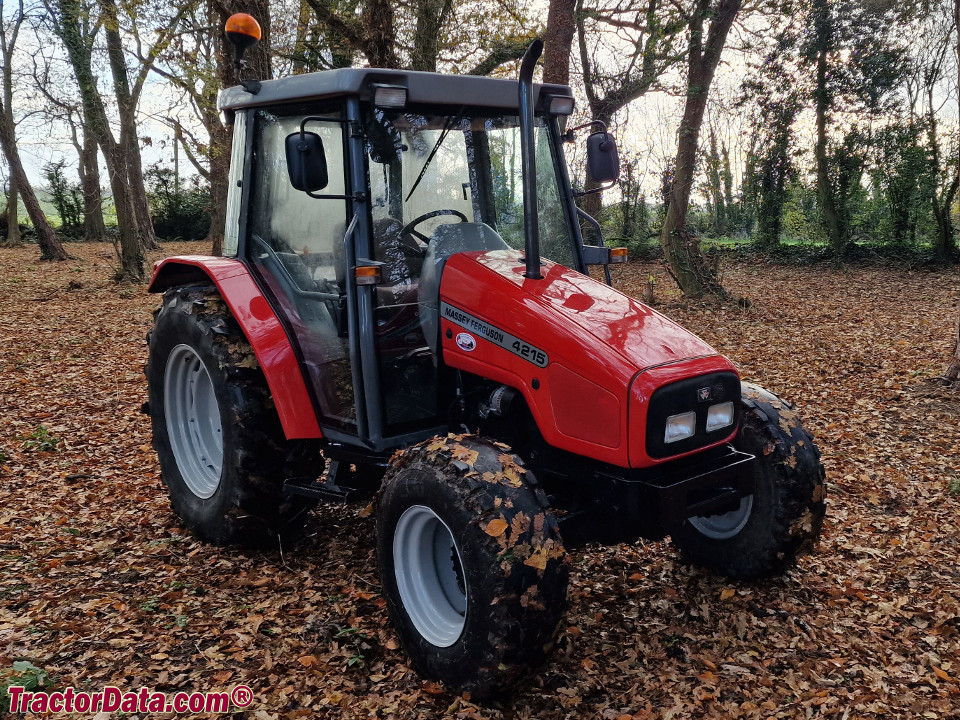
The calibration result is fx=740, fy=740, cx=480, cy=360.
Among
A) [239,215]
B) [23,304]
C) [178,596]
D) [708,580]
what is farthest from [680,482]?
[23,304]

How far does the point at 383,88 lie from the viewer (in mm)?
2979

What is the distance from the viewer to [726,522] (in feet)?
11.3

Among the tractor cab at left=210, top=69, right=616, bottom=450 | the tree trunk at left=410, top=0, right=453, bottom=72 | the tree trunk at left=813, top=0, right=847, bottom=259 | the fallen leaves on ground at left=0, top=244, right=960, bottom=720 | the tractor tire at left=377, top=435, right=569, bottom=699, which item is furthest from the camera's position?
the tree trunk at left=813, top=0, right=847, bottom=259

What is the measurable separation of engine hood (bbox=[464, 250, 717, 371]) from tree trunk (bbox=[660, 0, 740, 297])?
28.6ft

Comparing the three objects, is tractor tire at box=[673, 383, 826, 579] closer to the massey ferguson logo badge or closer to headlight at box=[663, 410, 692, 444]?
headlight at box=[663, 410, 692, 444]

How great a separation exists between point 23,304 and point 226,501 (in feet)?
34.1

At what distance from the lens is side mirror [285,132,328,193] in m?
2.79

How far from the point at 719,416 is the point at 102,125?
579 inches

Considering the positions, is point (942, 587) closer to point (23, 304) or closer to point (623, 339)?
point (623, 339)

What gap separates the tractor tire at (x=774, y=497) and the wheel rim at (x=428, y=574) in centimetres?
128

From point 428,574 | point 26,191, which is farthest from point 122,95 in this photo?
point 428,574
